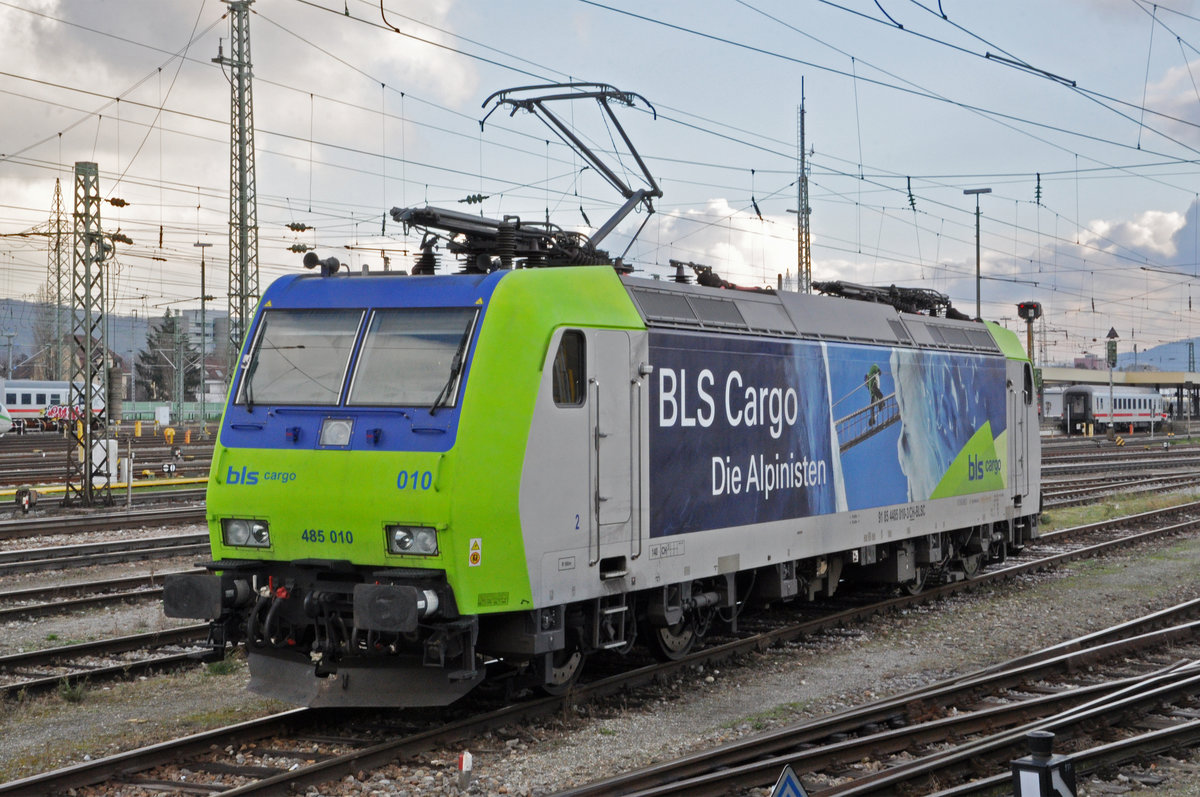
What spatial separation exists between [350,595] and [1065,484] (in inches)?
1161

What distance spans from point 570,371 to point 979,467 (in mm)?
9169

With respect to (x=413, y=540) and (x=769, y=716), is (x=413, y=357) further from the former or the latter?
(x=769, y=716)

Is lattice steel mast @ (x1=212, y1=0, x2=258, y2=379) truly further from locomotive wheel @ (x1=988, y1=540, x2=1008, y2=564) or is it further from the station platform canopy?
the station platform canopy

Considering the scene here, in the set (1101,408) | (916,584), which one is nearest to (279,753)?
(916,584)

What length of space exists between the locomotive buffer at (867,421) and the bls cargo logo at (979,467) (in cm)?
250

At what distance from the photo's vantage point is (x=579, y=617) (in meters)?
9.74

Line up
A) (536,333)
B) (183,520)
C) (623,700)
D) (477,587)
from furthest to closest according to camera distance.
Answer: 1. (183,520)
2. (623,700)
3. (536,333)
4. (477,587)

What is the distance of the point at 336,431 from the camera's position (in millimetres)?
9188

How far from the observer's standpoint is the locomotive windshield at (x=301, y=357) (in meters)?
9.53

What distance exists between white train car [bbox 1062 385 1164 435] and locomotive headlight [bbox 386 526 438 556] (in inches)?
2815

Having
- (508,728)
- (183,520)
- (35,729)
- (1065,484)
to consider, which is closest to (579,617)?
(508,728)

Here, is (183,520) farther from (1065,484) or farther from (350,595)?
(1065,484)

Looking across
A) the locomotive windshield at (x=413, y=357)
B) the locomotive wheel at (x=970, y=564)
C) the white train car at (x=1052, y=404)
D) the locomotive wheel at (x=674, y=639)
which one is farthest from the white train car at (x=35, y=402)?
the locomotive windshield at (x=413, y=357)

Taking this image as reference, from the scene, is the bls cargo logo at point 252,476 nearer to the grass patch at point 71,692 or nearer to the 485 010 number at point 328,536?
the 485 010 number at point 328,536
